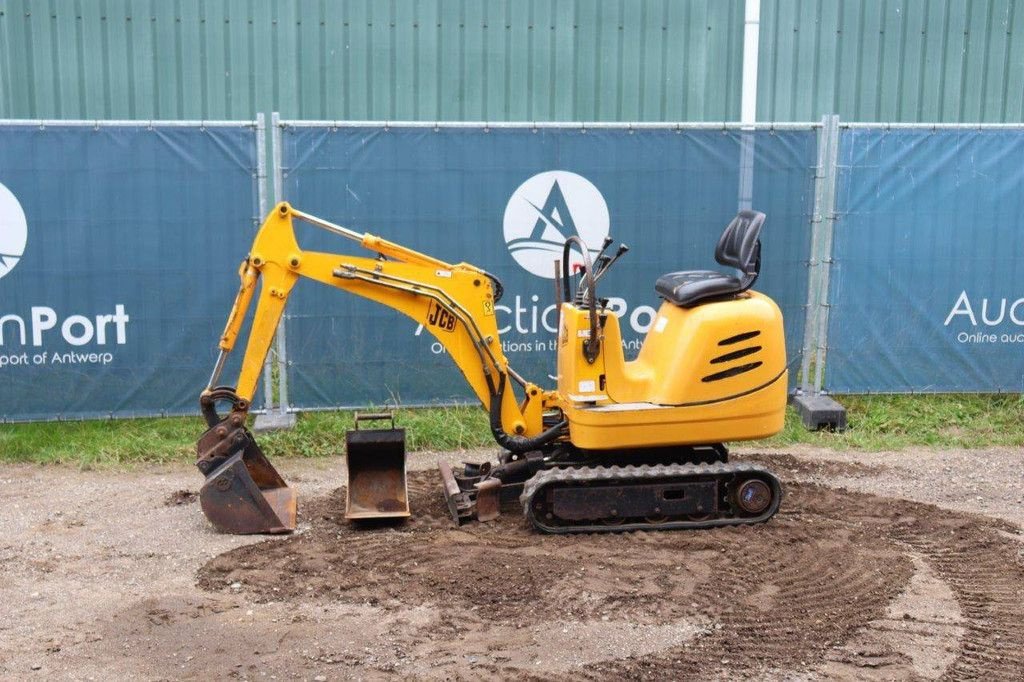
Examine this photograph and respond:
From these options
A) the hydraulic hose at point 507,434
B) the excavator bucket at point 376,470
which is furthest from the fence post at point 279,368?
the hydraulic hose at point 507,434

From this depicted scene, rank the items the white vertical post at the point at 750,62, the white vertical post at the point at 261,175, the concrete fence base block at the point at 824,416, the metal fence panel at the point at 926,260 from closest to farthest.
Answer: the white vertical post at the point at 261,175 → the concrete fence base block at the point at 824,416 → the metal fence panel at the point at 926,260 → the white vertical post at the point at 750,62

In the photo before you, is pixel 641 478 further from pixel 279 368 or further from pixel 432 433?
pixel 279 368

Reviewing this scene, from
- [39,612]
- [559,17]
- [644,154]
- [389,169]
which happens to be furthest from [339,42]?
[39,612]

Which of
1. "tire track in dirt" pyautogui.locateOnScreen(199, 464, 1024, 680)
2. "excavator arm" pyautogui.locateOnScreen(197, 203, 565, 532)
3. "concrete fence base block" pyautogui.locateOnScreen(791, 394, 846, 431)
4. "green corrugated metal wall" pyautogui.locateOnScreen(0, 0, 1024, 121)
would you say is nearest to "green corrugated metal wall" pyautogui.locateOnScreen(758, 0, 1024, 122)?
"green corrugated metal wall" pyautogui.locateOnScreen(0, 0, 1024, 121)

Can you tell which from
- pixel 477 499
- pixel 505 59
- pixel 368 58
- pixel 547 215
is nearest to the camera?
pixel 477 499

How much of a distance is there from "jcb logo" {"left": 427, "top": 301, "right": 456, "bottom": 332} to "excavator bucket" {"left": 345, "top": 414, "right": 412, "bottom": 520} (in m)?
0.71

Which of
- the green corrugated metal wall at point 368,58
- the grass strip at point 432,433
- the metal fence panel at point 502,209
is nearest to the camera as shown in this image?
the grass strip at point 432,433

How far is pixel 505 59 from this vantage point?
12367mm

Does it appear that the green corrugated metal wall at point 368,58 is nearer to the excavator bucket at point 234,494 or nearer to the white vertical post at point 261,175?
the white vertical post at point 261,175

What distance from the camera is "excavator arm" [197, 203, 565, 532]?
22.6ft

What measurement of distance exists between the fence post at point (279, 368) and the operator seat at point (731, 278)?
3.56 meters

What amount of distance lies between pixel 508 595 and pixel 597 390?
5.07 feet

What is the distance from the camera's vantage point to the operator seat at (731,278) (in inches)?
272

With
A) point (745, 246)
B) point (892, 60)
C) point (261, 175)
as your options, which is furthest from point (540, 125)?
point (892, 60)
